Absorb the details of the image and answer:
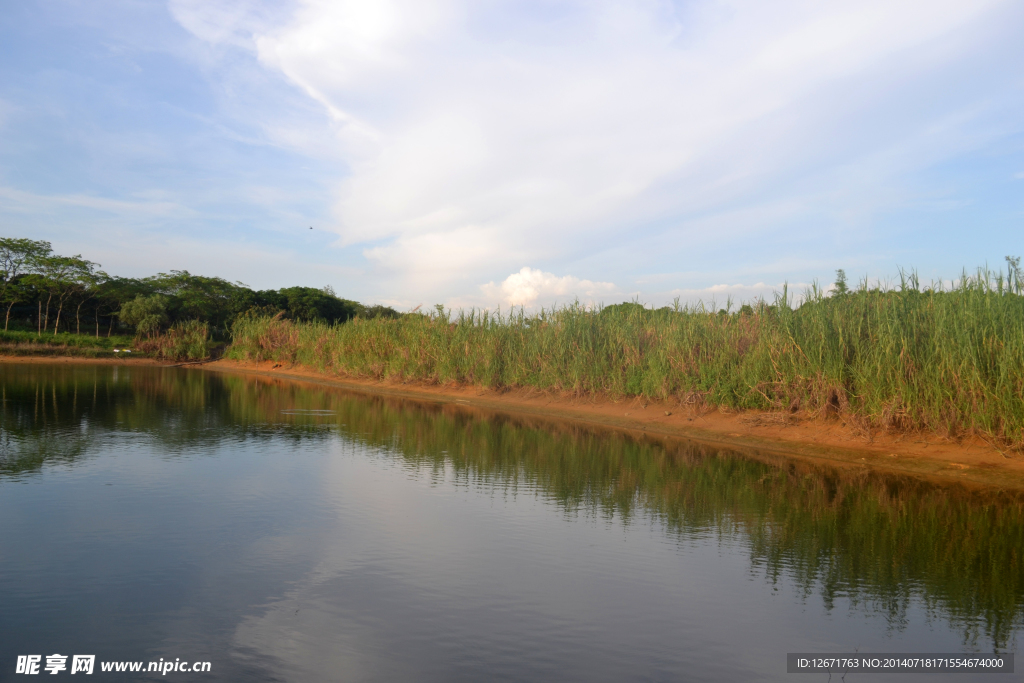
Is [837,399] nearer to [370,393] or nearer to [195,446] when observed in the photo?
[195,446]

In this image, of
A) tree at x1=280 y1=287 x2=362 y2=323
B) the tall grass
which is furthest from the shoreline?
tree at x1=280 y1=287 x2=362 y2=323

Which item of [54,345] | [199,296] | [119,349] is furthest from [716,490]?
Result: [199,296]

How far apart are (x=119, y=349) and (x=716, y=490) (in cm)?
4527

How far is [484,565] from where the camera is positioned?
4.58 m

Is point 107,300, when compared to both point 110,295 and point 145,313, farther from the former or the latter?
point 145,313

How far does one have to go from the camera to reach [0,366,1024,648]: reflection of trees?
174 inches

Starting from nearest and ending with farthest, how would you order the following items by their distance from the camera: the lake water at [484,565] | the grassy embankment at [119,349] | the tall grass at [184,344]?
the lake water at [484,565]
the grassy embankment at [119,349]
the tall grass at [184,344]

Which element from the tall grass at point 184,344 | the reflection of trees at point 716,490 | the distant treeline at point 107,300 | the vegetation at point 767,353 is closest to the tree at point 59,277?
the distant treeline at point 107,300

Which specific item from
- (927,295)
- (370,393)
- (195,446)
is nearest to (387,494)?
(195,446)

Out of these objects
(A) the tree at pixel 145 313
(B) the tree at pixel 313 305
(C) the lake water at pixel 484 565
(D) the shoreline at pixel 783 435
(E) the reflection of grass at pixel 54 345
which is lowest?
(C) the lake water at pixel 484 565

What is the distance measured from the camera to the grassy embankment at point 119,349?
37.7 metres

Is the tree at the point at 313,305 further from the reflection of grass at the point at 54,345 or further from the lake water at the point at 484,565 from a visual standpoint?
the lake water at the point at 484,565

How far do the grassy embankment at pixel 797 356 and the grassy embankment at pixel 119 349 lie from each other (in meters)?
24.3

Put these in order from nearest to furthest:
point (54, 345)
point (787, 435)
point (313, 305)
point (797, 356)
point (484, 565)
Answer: point (484, 565) → point (787, 435) → point (797, 356) → point (54, 345) → point (313, 305)
